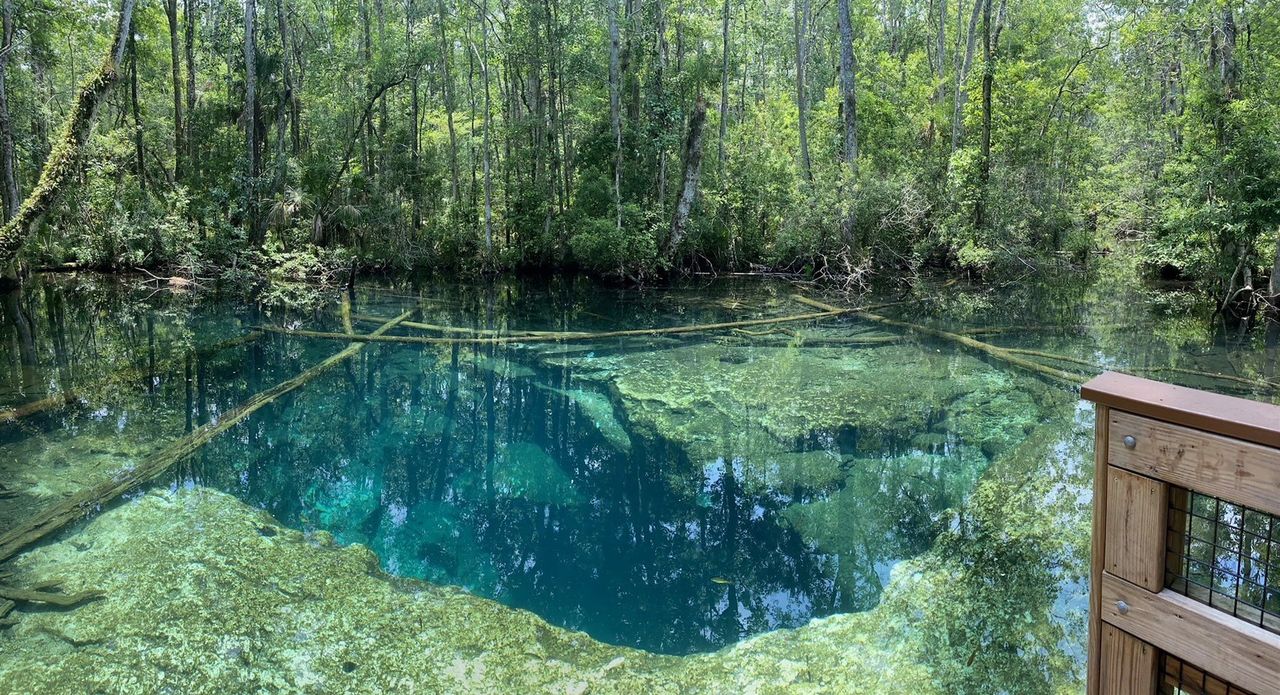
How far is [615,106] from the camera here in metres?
19.9

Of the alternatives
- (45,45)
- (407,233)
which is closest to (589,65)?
(407,233)

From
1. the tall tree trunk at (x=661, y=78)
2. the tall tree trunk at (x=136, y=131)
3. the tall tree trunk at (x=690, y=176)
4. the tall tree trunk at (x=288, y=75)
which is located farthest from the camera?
the tall tree trunk at (x=288, y=75)

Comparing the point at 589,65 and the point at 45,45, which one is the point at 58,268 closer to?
the point at 45,45

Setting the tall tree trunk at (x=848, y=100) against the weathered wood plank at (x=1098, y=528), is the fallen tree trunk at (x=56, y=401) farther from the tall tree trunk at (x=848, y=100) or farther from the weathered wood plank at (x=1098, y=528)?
the tall tree trunk at (x=848, y=100)

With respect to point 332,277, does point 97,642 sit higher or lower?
lower

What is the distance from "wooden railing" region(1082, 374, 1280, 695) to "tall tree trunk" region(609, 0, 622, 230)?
17.3 metres

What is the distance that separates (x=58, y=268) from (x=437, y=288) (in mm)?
11707

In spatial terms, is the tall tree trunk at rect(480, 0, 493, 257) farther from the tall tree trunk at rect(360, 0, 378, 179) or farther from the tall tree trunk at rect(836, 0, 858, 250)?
the tall tree trunk at rect(836, 0, 858, 250)

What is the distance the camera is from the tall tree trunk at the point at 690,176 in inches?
773

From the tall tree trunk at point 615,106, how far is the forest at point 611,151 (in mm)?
156

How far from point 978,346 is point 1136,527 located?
34.6 ft

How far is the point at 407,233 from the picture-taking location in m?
23.1

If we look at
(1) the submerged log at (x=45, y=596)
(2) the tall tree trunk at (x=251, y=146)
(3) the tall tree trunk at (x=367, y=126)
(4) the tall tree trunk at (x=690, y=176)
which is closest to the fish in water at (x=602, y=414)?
(1) the submerged log at (x=45, y=596)

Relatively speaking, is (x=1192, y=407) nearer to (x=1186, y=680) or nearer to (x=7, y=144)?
(x=1186, y=680)
